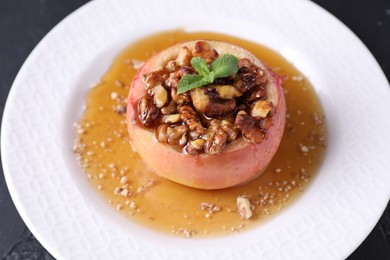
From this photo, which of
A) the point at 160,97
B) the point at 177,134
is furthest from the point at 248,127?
the point at 160,97

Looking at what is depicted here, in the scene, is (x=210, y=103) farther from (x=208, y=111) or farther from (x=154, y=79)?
(x=154, y=79)

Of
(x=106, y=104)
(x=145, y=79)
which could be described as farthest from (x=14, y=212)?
(x=145, y=79)

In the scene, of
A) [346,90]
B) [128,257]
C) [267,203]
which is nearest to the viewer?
[128,257]

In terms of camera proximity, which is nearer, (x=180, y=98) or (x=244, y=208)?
(x=180, y=98)

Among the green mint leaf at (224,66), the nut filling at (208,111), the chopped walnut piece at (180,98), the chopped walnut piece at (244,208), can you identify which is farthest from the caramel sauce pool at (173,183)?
the green mint leaf at (224,66)

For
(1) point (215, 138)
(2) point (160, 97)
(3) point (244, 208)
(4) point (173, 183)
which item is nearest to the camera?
(1) point (215, 138)

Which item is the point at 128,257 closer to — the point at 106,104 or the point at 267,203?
the point at 267,203

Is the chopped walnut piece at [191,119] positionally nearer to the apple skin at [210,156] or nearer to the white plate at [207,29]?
the apple skin at [210,156]
